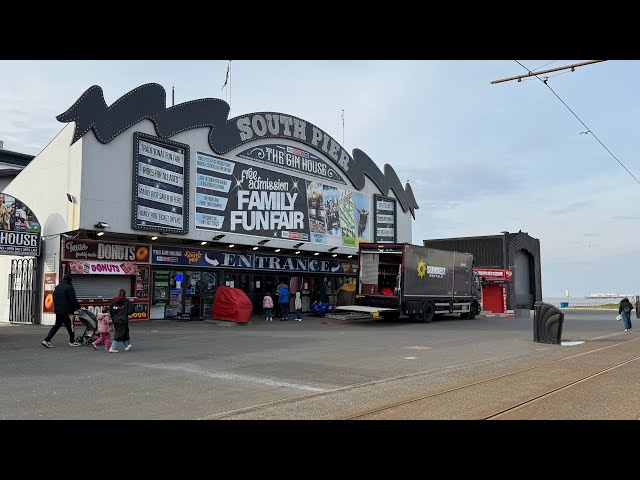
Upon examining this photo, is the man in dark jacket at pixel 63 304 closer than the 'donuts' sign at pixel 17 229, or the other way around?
the man in dark jacket at pixel 63 304

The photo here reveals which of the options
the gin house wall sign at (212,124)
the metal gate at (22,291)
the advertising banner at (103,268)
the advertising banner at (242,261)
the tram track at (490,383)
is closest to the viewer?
the tram track at (490,383)

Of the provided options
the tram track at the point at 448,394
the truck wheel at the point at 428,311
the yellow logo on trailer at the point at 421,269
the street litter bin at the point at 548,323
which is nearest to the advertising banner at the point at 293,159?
the yellow logo on trailer at the point at 421,269

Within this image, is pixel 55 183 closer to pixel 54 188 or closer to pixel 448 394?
pixel 54 188

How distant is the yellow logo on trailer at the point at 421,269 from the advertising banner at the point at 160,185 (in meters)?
10.6

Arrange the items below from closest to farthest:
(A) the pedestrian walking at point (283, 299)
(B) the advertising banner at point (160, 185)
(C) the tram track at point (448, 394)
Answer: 1. (C) the tram track at point (448, 394)
2. (B) the advertising banner at point (160, 185)
3. (A) the pedestrian walking at point (283, 299)

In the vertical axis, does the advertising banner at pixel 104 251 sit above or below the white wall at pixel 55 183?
below

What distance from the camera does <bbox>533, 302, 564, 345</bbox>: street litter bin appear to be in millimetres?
18047

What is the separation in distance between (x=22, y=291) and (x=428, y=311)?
17680mm

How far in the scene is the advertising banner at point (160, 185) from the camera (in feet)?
72.7

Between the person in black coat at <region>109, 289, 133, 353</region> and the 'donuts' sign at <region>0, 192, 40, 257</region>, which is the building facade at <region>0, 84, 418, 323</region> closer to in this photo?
the 'donuts' sign at <region>0, 192, 40, 257</region>

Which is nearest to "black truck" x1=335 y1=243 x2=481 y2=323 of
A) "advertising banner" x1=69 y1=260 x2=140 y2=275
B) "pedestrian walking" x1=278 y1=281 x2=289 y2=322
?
"pedestrian walking" x1=278 y1=281 x2=289 y2=322

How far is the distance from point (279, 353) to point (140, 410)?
6.75 metres

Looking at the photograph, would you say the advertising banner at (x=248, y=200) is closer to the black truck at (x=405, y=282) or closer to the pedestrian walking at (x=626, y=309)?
the black truck at (x=405, y=282)
